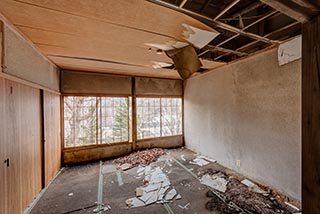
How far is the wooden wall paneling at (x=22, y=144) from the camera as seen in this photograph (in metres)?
2.26

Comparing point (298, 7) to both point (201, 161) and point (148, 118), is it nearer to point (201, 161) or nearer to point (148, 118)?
point (201, 161)

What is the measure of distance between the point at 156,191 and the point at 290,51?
3400 mm

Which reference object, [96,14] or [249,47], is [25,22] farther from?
[249,47]

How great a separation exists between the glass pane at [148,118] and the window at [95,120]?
1.43 ft


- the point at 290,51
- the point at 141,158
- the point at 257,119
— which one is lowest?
the point at 141,158

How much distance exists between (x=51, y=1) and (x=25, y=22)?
2.61 feet

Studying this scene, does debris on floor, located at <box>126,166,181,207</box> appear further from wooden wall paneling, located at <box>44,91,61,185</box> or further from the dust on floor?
wooden wall paneling, located at <box>44,91,61,185</box>

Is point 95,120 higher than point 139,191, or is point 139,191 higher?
point 95,120

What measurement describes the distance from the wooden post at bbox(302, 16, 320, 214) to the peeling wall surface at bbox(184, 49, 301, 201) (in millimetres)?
2641

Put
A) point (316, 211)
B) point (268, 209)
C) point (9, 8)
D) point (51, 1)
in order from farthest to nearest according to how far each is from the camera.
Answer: point (268, 209)
point (9, 8)
point (51, 1)
point (316, 211)

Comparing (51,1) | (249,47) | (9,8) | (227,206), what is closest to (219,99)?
(249,47)

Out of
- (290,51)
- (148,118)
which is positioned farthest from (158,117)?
(290,51)

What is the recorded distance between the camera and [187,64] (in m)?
2.99

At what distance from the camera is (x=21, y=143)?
2.56 m
